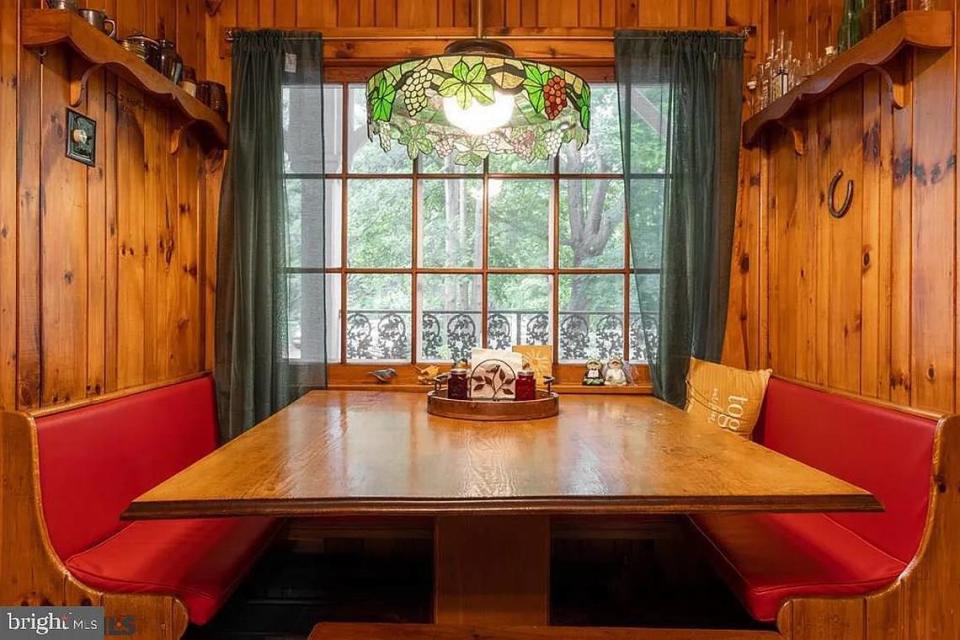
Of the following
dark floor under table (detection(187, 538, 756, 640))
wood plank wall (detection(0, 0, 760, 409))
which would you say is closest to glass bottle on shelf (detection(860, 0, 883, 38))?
wood plank wall (detection(0, 0, 760, 409))

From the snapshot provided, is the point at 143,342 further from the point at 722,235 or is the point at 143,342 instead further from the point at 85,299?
the point at 722,235

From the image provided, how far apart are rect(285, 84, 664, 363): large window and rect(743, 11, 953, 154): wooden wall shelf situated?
867 millimetres

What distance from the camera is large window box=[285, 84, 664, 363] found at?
3102 mm

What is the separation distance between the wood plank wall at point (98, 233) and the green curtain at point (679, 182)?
1975mm

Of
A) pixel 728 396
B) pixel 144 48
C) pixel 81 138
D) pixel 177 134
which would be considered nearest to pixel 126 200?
pixel 81 138

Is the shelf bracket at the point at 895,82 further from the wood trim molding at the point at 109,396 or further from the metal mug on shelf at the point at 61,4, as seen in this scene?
the wood trim molding at the point at 109,396

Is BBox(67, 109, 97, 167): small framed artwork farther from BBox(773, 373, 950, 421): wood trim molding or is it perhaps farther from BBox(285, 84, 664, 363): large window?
BBox(773, 373, 950, 421): wood trim molding

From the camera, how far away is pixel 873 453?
1859 millimetres

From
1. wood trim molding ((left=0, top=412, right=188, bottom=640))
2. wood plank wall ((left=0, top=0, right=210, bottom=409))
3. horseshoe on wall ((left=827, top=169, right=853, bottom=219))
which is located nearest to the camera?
wood trim molding ((left=0, top=412, right=188, bottom=640))

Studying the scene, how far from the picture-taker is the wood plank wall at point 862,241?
1.86 meters

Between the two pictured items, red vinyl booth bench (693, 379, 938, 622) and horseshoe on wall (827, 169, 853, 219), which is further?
horseshoe on wall (827, 169, 853, 219)

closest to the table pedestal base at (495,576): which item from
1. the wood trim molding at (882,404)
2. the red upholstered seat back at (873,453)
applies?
the red upholstered seat back at (873,453)

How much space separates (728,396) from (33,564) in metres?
2.34

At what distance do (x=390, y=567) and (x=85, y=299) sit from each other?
165 cm
